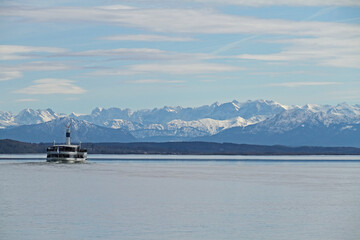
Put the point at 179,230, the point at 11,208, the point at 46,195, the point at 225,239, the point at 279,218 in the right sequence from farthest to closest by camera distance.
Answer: the point at 46,195 → the point at 11,208 → the point at 279,218 → the point at 179,230 → the point at 225,239

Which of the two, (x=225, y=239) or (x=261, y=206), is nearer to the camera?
(x=225, y=239)

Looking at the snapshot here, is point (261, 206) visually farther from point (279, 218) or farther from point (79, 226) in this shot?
point (79, 226)

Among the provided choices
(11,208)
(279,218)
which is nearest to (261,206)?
(279,218)

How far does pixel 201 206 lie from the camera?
78000mm

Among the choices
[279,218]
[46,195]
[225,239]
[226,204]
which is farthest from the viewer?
[46,195]

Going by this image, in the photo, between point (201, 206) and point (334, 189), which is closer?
point (201, 206)

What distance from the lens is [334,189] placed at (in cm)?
10356

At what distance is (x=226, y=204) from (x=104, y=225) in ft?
69.9

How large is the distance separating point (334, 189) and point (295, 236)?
4781cm

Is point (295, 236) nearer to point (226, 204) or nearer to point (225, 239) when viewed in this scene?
point (225, 239)

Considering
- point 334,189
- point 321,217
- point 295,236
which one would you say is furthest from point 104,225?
point 334,189

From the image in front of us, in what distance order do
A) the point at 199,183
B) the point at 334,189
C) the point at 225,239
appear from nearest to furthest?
the point at 225,239
the point at 334,189
the point at 199,183

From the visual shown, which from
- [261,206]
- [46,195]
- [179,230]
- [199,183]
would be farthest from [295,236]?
[199,183]

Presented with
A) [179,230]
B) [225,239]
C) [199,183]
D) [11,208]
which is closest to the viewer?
[225,239]
